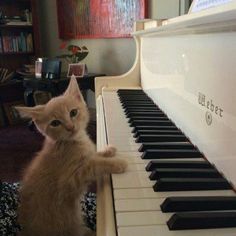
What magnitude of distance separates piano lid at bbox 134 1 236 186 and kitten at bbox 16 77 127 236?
0.24 metres

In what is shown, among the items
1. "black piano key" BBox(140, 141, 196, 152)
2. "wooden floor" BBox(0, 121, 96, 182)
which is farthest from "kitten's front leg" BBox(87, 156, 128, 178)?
"wooden floor" BBox(0, 121, 96, 182)

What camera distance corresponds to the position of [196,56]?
919 millimetres

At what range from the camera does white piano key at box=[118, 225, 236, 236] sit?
0.50 meters

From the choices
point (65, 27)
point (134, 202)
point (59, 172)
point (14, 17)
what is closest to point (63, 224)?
point (59, 172)

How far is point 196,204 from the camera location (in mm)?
555

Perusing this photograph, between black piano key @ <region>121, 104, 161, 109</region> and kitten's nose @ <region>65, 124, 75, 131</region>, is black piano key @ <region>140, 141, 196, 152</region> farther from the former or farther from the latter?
black piano key @ <region>121, 104, 161, 109</region>

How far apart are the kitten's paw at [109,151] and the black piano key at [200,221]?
41 centimetres

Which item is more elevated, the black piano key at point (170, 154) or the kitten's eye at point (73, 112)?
the kitten's eye at point (73, 112)

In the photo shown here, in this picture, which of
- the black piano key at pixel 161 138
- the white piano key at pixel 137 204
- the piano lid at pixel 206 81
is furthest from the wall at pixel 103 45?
the white piano key at pixel 137 204

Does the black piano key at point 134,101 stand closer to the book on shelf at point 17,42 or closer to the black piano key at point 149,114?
the black piano key at point 149,114

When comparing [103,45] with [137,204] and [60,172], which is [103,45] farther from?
[137,204]

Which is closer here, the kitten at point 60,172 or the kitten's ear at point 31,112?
the kitten at point 60,172

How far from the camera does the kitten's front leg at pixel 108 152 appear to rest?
0.92 m

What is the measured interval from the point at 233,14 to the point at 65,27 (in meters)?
3.53
